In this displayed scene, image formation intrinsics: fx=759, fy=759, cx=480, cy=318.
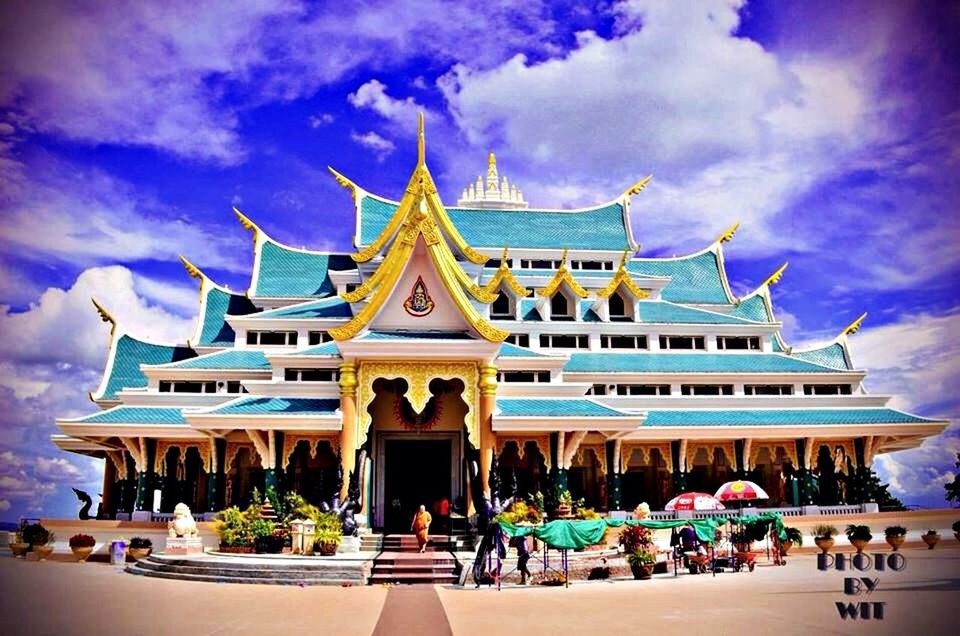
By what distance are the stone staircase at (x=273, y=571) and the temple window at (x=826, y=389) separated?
18846 millimetres

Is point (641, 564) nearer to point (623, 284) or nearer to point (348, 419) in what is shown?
point (348, 419)

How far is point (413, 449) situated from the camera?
22.8 metres

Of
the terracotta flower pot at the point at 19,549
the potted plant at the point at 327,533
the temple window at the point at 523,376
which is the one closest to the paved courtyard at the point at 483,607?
the potted plant at the point at 327,533

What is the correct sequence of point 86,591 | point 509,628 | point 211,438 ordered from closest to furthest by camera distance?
point 509,628 < point 86,591 < point 211,438

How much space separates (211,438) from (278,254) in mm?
10028

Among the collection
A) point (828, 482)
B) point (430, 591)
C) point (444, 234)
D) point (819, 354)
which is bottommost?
point (430, 591)

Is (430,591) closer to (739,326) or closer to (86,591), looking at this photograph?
(86,591)

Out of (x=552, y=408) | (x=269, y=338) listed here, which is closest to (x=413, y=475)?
(x=552, y=408)

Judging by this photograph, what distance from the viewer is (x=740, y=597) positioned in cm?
→ 1212

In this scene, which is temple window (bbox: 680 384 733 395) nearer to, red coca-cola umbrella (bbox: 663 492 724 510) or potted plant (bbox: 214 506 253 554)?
red coca-cola umbrella (bbox: 663 492 724 510)

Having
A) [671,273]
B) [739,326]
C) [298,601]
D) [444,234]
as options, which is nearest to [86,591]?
[298,601]

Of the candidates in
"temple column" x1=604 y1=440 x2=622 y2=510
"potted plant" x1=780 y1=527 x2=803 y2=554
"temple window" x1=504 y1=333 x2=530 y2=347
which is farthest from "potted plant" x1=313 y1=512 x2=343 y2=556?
"potted plant" x1=780 y1=527 x2=803 y2=554

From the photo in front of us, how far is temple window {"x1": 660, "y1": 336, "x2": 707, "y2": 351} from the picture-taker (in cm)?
2855

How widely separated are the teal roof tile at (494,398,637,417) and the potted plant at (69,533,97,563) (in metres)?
11.7
